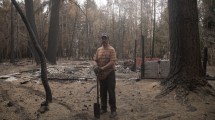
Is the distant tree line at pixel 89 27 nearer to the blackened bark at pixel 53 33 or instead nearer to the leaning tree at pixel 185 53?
the blackened bark at pixel 53 33

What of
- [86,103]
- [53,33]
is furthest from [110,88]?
[53,33]

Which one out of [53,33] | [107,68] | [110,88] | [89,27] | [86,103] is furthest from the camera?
[89,27]

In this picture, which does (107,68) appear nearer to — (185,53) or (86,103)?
(86,103)

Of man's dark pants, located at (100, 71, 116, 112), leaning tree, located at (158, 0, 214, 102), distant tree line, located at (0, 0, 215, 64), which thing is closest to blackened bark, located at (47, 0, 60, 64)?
distant tree line, located at (0, 0, 215, 64)

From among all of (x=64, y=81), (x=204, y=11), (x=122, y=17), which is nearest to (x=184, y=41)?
(x=64, y=81)

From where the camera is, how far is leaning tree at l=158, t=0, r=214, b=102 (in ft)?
28.3

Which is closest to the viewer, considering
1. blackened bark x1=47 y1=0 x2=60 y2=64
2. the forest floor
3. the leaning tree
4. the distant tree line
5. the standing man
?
the forest floor

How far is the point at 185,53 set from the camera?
876 cm

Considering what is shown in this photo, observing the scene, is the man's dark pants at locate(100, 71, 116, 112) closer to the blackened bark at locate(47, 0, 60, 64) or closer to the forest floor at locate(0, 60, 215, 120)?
the forest floor at locate(0, 60, 215, 120)

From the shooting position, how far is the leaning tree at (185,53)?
862 centimetres

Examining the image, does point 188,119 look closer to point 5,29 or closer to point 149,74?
point 149,74

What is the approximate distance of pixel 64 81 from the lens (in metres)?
13.1

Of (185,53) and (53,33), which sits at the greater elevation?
(53,33)

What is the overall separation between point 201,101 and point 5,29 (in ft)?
123
